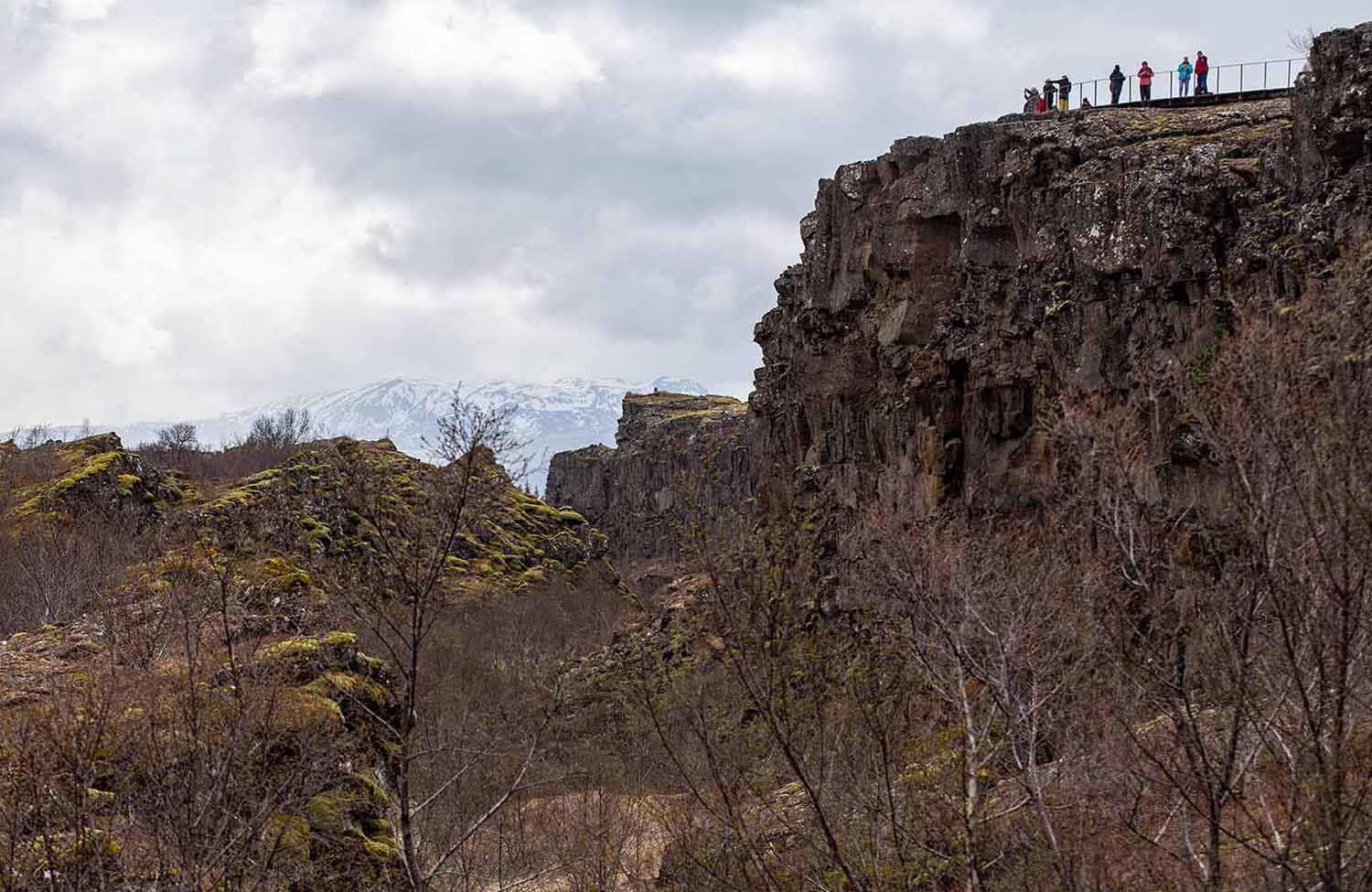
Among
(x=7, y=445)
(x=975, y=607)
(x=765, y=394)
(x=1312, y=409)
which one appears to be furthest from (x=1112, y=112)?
(x=7, y=445)

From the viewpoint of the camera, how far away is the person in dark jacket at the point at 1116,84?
47000 millimetres

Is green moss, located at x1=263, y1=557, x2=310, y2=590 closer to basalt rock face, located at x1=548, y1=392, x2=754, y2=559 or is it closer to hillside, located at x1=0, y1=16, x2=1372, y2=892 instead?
hillside, located at x1=0, y1=16, x2=1372, y2=892

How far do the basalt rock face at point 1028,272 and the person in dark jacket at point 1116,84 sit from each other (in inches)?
99.8

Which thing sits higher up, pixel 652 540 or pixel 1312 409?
pixel 1312 409

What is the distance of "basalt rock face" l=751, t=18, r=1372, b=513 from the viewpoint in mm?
32281

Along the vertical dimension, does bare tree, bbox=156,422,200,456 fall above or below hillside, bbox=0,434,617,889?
above

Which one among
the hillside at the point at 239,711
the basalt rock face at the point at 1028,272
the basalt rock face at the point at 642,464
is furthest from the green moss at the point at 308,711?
the basalt rock face at the point at 642,464

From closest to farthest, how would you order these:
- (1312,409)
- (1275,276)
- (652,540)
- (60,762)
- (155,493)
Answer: (1312,409) → (60,762) → (1275,276) → (155,493) → (652,540)

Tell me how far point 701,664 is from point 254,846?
7.16m

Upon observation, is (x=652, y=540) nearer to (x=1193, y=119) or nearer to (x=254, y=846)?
(x=1193, y=119)

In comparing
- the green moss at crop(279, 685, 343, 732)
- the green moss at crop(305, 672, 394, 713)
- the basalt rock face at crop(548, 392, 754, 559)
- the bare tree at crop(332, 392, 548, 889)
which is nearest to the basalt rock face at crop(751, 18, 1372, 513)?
the bare tree at crop(332, 392, 548, 889)

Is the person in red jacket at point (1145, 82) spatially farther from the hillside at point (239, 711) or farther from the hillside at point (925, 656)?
the hillside at point (239, 711)

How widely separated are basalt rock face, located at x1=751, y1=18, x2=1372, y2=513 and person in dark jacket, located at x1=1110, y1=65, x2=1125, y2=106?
8.32 ft

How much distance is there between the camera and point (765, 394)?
66.1 metres
